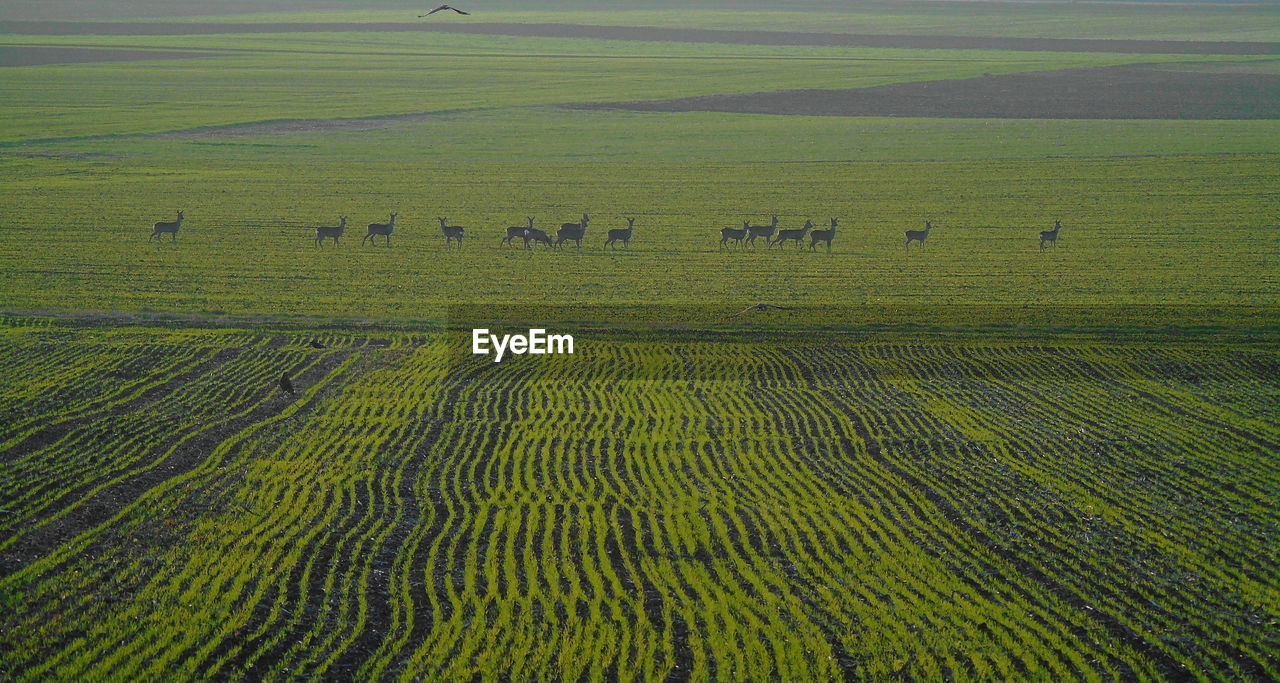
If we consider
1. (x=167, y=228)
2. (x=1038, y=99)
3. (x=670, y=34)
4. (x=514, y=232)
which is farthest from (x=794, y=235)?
(x=670, y=34)

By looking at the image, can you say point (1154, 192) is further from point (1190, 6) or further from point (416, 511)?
point (1190, 6)

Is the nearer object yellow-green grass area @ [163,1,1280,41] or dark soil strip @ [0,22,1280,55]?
dark soil strip @ [0,22,1280,55]

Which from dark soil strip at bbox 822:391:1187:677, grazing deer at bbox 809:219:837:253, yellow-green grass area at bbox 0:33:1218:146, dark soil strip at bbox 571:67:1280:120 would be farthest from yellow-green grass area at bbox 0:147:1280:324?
yellow-green grass area at bbox 0:33:1218:146

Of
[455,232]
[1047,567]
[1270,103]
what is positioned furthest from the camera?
[1270,103]

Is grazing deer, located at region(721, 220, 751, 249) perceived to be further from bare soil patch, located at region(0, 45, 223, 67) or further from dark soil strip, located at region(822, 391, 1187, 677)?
bare soil patch, located at region(0, 45, 223, 67)

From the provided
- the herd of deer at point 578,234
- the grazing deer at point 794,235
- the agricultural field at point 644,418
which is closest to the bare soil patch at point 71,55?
the agricultural field at point 644,418

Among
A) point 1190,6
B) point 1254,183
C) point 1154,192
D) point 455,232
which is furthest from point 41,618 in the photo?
point 1190,6

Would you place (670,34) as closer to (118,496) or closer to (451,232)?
(451,232)
